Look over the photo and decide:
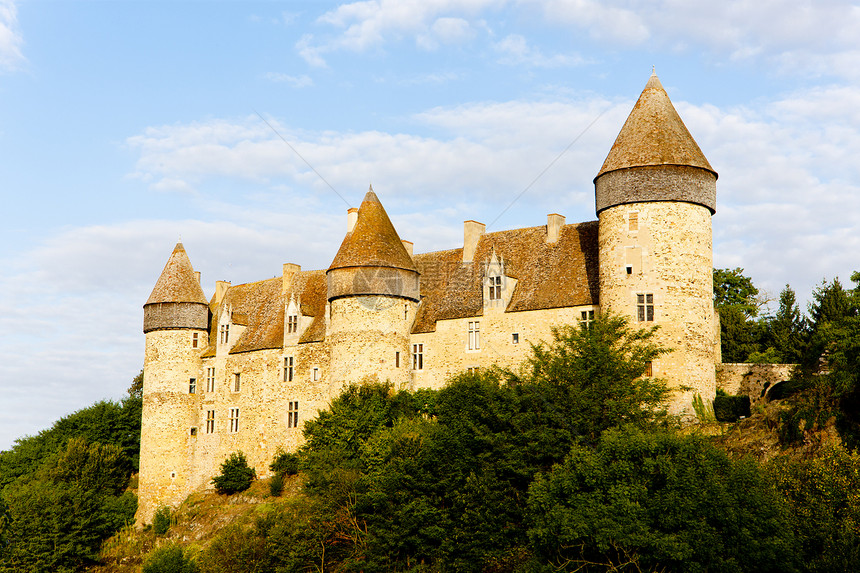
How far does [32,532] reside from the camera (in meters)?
51.3

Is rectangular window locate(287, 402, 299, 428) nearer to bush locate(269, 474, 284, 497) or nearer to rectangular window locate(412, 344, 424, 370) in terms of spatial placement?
bush locate(269, 474, 284, 497)

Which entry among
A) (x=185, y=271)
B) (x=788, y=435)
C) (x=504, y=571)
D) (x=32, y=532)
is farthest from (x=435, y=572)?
(x=185, y=271)

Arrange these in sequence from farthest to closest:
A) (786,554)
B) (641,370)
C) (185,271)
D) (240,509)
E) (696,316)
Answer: (185,271) → (240,509) → (696,316) → (641,370) → (786,554)

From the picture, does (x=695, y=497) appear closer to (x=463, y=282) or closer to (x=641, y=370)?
(x=641, y=370)

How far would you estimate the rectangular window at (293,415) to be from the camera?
51.8 m

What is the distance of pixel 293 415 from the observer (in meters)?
52.0

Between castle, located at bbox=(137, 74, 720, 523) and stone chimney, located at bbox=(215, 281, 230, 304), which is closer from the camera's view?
castle, located at bbox=(137, 74, 720, 523)

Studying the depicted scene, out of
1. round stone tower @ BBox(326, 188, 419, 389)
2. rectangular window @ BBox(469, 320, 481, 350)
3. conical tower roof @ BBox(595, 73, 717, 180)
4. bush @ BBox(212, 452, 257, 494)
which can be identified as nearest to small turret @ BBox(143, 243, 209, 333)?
bush @ BBox(212, 452, 257, 494)

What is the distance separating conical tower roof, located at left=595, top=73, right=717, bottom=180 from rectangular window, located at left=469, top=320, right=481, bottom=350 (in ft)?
30.7

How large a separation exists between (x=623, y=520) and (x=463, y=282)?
2184cm

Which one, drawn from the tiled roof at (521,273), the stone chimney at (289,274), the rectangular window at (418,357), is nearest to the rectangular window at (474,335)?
the tiled roof at (521,273)

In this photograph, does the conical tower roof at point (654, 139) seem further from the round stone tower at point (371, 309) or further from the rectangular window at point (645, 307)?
the round stone tower at point (371, 309)

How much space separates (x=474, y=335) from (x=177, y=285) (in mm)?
19629

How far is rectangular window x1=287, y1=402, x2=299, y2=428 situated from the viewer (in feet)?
170
